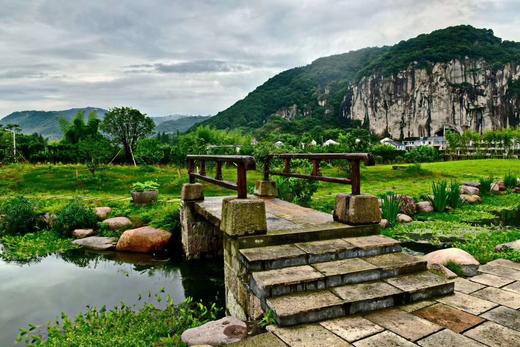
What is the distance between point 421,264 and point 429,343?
59.5 inches

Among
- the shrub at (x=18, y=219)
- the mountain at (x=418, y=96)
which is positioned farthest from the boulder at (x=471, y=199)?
the mountain at (x=418, y=96)

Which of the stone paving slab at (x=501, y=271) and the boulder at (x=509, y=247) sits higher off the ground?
the stone paving slab at (x=501, y=271)

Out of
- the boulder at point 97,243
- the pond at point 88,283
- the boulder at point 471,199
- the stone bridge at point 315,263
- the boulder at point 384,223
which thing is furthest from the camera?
the boulder at point 471,199

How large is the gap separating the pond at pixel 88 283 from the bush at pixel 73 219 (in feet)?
4.90

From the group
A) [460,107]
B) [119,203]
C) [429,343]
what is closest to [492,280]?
[429,343]

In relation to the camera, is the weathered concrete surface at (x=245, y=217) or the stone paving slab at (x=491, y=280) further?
the stone paving slab at (x=491, y=280)

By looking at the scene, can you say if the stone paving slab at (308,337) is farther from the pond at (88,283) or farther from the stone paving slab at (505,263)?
the stone paving slab at (505,263)

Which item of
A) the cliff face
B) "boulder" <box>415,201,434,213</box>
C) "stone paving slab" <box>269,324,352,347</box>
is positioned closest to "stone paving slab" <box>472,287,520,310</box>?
"stone paving slab" <box>269,324,352,347</box>

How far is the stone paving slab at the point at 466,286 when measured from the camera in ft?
14.5

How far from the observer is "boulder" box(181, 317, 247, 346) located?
11.6 ft

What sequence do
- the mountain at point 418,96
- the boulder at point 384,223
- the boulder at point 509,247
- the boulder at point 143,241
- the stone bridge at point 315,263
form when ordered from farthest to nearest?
the mountain at point 418,96, the boulder at point 384,223, the boulder at point 143,241, the boulder at point 509,247, the stone bridge at point 315,263

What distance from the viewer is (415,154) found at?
4516cm

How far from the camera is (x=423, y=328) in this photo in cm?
333

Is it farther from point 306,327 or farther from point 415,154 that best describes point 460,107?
point 306,327
